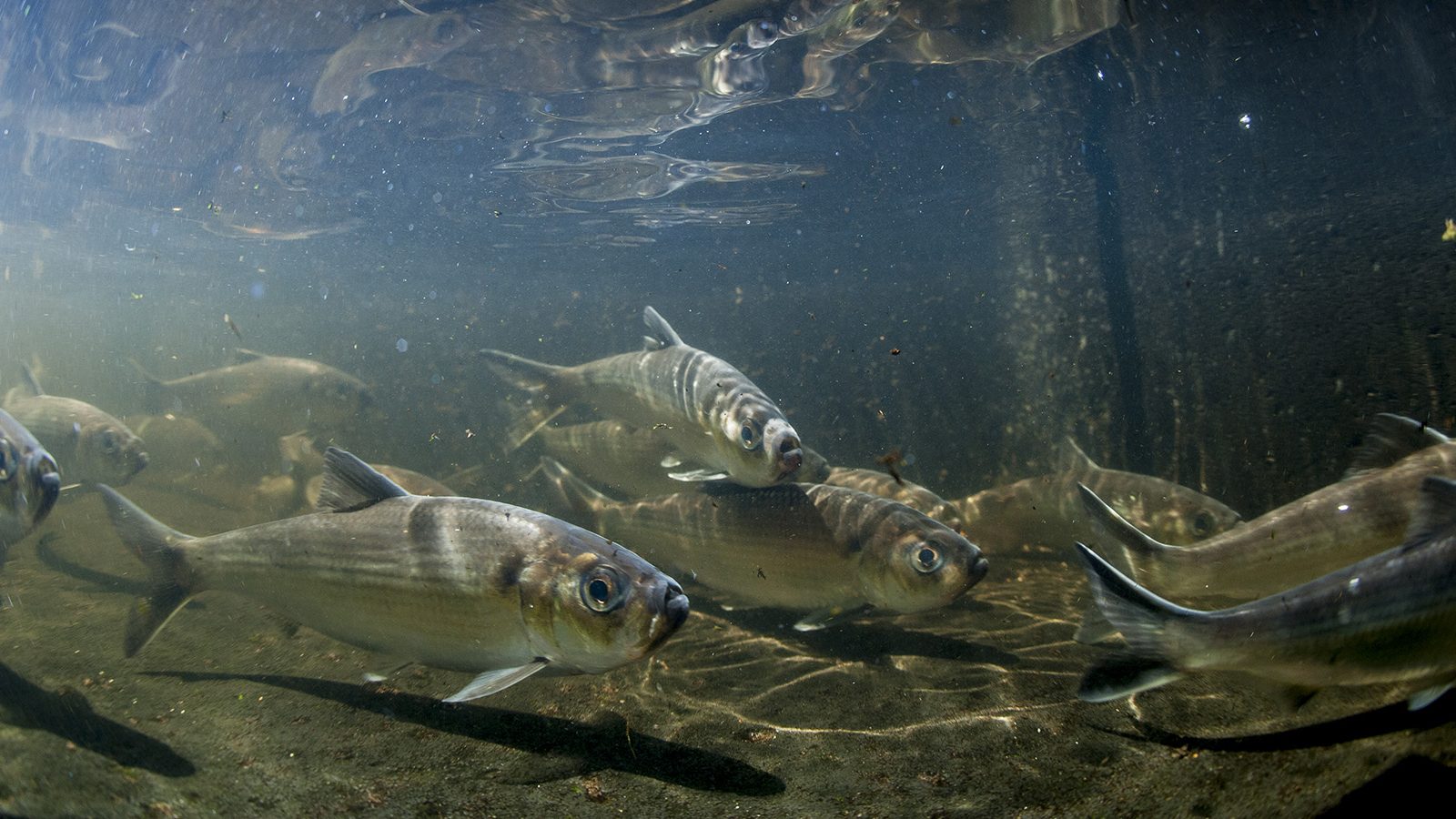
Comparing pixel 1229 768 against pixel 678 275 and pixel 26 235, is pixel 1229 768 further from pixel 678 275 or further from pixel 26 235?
pixel 26 235

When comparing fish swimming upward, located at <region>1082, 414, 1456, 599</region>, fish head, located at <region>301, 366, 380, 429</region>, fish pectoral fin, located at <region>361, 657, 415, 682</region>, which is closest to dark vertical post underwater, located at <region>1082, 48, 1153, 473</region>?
fish swimming upward, located at <region>1082, 414, 1456, 599</region>

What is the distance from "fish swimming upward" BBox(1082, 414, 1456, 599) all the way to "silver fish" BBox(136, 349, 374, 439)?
43.2 ft

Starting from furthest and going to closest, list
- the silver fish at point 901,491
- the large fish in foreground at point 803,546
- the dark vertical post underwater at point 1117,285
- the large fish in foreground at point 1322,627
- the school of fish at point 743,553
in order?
the dark vertical post underwater at point 1117,285 → the silver fish at point 901,491 → the large fish in foreground at point 803,546 → the school of fish at point 743,553 → the large fish in foreground at point 1322,627

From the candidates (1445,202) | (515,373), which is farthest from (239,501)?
(1445,202)

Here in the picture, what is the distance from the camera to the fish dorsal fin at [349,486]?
12.5ft

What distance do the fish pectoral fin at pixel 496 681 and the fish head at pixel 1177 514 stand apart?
5673 millimetres

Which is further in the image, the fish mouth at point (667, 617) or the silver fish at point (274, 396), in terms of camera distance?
the silver fish at point (274, 396)

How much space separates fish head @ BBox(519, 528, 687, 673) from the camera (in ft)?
9.75

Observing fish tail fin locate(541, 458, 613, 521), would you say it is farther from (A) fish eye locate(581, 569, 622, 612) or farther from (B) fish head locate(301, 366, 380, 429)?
(B) fish head locate(301, 366, 380, 429)

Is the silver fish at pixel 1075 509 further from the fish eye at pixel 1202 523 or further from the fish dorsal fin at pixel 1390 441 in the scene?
the fish dorsal fin at pixel 1390 441

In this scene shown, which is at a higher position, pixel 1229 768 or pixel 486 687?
pixel 486 687

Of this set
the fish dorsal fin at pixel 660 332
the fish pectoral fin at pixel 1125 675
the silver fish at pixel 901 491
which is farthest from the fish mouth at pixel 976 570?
the fish dorsal fin at pixel 660 332

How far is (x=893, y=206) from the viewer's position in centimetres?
2275

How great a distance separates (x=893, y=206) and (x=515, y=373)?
17931 millimetres
